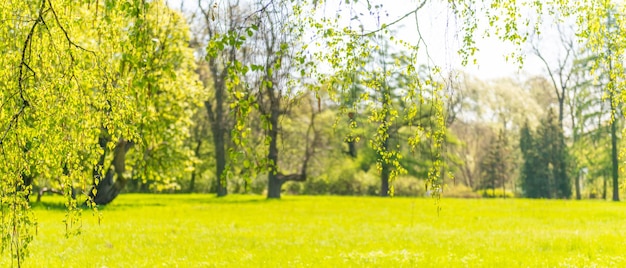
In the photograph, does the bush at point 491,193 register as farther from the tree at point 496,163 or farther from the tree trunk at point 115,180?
the tree trunk at point 115,180

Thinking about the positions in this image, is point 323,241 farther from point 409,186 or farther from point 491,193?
point 491,193

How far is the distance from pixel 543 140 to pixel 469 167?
413 inches

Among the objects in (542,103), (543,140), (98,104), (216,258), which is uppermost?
(542,103)

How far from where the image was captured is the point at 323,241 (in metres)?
16.4

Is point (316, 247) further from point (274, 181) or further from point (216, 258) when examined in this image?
point (274, 181)

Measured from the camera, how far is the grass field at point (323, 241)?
12891 mm

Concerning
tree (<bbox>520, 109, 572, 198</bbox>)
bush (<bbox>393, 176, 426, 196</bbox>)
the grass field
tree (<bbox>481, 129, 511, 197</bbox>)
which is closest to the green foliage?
the grass field

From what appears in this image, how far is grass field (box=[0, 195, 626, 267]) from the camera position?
42.3 feet

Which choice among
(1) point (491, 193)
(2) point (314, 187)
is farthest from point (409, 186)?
(1) point (491, 193)

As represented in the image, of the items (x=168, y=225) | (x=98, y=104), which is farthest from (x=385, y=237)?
(x=98, y=104)

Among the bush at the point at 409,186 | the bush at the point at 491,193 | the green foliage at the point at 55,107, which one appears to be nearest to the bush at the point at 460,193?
the bush at the point at 409,186

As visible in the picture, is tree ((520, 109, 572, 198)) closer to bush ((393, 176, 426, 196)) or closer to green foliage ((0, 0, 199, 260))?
bush ((393, 176, 426, 196))

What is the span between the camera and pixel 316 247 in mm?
15242

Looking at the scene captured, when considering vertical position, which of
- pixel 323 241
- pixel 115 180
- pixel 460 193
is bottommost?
pixel 323 241
